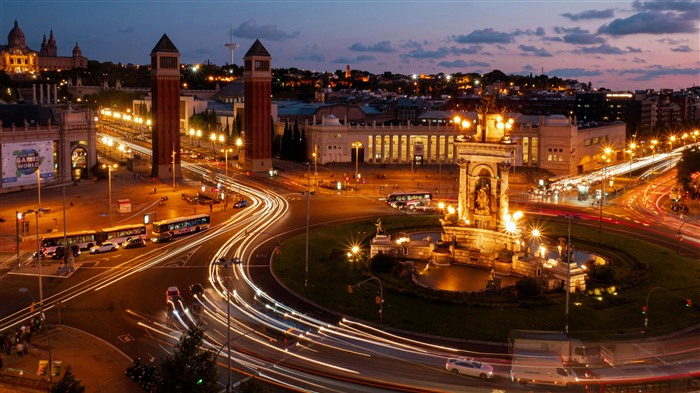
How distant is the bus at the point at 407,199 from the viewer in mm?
98912

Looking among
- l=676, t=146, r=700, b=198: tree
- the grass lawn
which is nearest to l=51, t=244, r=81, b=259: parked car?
the grass lawn

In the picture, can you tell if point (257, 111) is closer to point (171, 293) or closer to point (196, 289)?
point (196, 289)

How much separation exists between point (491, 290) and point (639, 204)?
56.9m

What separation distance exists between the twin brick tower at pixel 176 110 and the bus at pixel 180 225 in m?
39.4

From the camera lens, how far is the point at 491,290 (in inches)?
2179

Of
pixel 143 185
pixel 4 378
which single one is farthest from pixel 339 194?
pixel 4 378

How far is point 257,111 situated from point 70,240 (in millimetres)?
70373

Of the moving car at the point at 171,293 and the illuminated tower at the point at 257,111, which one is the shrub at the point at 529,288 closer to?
the moving car at the point at 171,293

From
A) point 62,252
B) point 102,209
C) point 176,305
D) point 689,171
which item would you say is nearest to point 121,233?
point 62,252

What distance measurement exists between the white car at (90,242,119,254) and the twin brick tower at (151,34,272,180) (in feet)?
157

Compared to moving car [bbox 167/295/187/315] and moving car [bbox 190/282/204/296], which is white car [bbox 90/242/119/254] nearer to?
moving car [bbox 190/282/204/296]

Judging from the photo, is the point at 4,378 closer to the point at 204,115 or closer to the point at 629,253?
the point at 629,253

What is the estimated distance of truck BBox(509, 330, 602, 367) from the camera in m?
36.8

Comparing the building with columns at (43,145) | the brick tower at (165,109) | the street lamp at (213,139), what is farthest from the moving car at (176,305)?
the street lamp at (213,139)
